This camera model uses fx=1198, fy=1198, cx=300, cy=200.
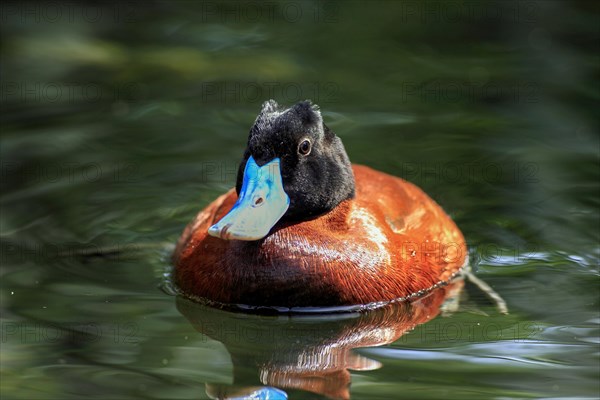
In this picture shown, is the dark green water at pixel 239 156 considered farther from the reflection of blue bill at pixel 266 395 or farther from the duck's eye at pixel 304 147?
the duck's eye at pixel 304 147

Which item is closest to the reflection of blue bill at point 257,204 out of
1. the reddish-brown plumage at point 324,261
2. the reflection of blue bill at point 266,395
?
the reddish-brown plumage at point 324,261

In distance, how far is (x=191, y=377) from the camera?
6391mm

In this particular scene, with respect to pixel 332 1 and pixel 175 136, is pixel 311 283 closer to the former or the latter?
pixel 175 136

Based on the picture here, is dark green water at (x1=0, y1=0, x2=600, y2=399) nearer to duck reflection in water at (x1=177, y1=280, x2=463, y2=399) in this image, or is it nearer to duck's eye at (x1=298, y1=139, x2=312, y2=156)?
duck reflection in water at (x1=177, y1=280, x2=463, y2=399)

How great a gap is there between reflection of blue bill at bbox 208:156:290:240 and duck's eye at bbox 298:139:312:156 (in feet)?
0.55

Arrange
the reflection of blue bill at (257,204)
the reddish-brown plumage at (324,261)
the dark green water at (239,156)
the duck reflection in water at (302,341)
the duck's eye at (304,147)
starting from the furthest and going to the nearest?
the duck's eye at (304,147), the reddish-brown plumage at (324,261), the reflection of blue bill at (257,204), the dark green water at (239,156), the duck reflection in water at (302,341)

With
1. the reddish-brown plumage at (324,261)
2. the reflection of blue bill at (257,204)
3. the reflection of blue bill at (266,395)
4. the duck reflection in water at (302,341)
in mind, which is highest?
the reflection of blue bill at (257,204)

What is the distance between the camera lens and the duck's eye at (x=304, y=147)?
24.3 ft

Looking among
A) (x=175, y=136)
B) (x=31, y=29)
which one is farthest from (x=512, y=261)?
(x=31, y=29)

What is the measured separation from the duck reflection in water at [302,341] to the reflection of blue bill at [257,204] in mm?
561

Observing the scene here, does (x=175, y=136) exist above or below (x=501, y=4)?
below

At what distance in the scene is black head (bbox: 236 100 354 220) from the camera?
7293 millimetres

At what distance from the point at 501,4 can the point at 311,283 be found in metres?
6.16

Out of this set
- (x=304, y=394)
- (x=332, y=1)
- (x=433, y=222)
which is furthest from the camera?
(x=332, y=1)
